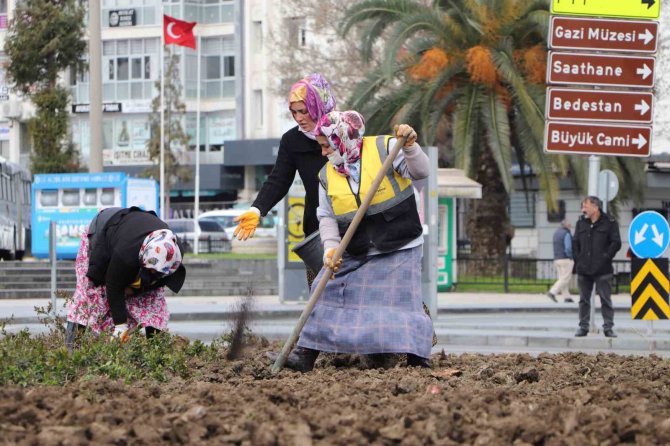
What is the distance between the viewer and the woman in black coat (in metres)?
8.68

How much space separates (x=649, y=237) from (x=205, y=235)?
3328 centimetres

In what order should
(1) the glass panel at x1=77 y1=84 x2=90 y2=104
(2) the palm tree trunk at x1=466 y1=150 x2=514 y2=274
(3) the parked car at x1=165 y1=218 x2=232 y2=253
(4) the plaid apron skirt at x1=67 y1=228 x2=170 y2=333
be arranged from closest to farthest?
(4) the plaid apron skirt at x1=67 y1=228 x2=170 y2=333 < (2) the palm tree trunk at x1=466 y1=150 x2=514 y2=274 < (3) the parked car at x1=165 y1=218 x2=232 y2=253 < (1) the glass panel at x1=77 y1=84 x2=90 y2=104

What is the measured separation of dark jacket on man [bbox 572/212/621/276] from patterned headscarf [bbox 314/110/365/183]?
9299 mm

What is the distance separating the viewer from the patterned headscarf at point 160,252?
8617 millimetres

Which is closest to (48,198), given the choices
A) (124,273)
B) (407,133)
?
(124,273)

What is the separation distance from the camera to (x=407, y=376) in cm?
758

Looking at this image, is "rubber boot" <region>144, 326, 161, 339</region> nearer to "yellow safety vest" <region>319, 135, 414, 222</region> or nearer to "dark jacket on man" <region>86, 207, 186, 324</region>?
"dark jacket on man" <region>86, 207, 186, 324</region>

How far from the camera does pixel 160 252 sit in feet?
28.2

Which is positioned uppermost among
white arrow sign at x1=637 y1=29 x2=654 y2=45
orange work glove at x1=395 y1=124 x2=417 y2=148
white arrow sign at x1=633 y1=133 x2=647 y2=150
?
white arrow sign at x1=637 y1=29 x2=654 y2=45

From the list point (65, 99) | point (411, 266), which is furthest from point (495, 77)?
point (411, 266)

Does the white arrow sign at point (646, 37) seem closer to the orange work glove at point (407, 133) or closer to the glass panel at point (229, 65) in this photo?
the orange work glove at point (407, 133)

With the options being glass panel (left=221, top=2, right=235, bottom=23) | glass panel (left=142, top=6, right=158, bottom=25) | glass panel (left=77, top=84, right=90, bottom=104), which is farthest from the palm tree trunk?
glass panel (left=77, top=84, right=90, bottom=104)

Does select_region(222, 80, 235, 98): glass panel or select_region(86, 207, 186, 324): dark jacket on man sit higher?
select_region(222, 80, 235, 98): glass panel

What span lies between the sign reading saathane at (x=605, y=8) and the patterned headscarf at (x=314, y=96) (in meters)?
8.50
